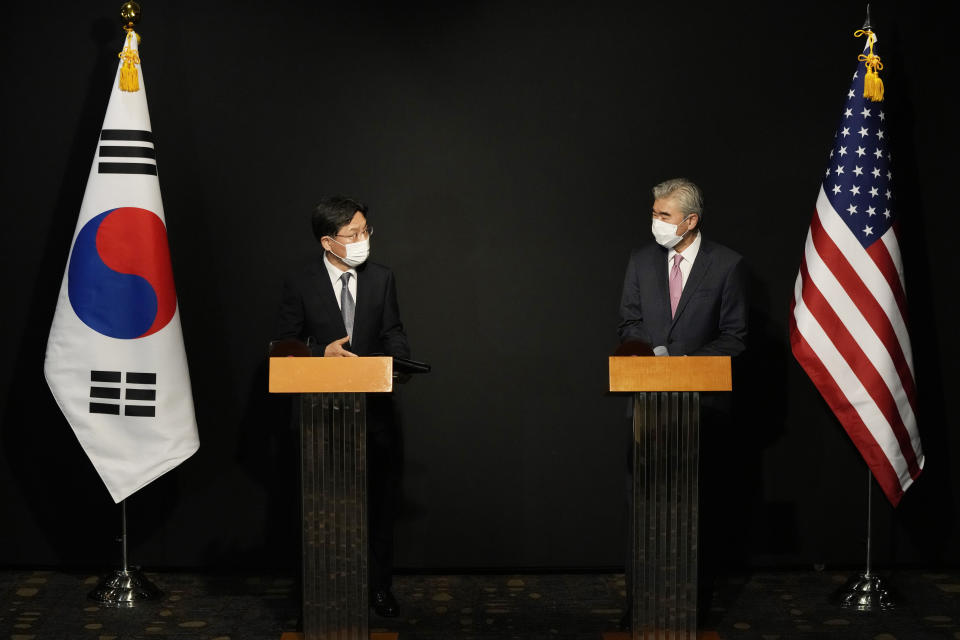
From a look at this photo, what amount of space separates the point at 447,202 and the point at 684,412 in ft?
5.75

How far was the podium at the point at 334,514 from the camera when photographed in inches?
140

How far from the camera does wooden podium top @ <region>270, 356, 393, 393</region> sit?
349 centimetres

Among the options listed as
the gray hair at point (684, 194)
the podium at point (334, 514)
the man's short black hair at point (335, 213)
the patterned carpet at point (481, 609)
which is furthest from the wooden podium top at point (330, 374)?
the gray hair at point (684, 194)

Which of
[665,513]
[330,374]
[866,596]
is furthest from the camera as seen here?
[866,596]

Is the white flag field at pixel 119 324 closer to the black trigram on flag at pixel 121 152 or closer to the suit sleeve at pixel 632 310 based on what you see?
the black trigram on flag at pixel 121 152

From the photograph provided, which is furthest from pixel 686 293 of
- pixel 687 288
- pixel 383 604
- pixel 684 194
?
pixel 383 604

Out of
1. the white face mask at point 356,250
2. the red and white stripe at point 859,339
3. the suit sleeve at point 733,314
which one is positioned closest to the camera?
the suit sleeve at point 733,314

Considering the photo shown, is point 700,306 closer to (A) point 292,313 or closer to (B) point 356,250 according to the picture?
(B) point 356,250

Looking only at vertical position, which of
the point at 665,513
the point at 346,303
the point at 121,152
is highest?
the point at 121,152

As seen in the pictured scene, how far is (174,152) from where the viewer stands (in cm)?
486

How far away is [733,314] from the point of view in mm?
3967

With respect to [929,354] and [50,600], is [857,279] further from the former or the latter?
[50,600]

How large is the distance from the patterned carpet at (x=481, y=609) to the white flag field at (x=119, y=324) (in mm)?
555

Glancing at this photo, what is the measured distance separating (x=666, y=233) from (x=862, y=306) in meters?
0.98
